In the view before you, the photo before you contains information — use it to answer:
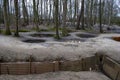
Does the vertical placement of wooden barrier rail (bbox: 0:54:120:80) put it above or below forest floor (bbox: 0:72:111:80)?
above

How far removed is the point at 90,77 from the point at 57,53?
71.7 inches

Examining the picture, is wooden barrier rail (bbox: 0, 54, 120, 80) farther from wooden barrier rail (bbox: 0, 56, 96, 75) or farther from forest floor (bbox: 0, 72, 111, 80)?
forest floor (bbox: 0, 72, 111, 80)

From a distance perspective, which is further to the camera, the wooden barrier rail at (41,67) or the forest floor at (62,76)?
the wooden barrier rail at (41,67)

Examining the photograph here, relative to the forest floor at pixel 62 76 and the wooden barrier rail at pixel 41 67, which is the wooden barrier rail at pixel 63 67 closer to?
the wooden barrier rail at pixel 41 67

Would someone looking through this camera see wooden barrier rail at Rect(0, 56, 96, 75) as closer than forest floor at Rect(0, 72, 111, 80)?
No

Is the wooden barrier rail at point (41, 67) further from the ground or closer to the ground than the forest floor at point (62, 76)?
further from the ground

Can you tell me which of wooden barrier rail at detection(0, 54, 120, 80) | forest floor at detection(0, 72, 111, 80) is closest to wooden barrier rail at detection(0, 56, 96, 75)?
wooden barrier rail at detection(0, 54, 120, 80)

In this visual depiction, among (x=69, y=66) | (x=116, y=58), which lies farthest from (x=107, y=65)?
(x=69, y=66)

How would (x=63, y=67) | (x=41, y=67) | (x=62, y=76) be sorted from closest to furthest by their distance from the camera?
(x=62, y=76)
(x=41, y=67)
(x=63, y=67)

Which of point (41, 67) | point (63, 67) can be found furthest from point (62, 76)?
point (41, 67)

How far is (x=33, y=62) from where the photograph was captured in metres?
6.94

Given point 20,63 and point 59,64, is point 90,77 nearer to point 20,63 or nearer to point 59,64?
point 59,64

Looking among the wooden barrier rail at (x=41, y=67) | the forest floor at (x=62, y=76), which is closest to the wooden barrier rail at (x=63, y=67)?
the wooden barrier rail at (x=41, y=67)

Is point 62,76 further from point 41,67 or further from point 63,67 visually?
point 41,67
